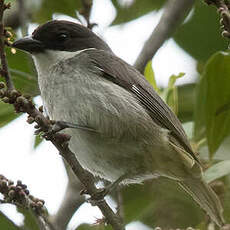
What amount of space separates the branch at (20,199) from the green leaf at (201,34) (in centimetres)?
231

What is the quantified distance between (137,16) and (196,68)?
74 centimetres

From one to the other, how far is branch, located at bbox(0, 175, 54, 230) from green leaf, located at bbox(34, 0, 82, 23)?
2.41m

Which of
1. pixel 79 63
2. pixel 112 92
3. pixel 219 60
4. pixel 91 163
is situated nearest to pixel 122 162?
pixel 91 163

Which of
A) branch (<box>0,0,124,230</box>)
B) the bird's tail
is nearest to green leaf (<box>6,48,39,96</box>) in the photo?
branch (<box>0,0,124,230</box>)

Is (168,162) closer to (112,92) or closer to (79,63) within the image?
(112,92)

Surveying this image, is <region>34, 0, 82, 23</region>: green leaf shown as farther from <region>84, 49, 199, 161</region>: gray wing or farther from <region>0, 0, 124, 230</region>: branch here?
<region>0, 0, 124, 230</region>: branch

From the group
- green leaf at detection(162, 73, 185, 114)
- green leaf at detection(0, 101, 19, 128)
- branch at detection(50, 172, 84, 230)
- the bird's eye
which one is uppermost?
the bird's eye

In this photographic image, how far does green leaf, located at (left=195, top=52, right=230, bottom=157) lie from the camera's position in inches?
152

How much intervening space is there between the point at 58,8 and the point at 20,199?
8.23 feet

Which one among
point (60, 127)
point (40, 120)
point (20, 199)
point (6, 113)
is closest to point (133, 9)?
point (6, 113)

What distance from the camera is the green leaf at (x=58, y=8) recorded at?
5.11 m

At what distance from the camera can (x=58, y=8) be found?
5133mm

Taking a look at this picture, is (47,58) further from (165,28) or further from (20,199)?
(20,199)

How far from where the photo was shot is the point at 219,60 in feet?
12.3
